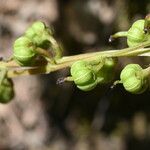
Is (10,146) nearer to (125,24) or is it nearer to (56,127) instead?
(56,127)

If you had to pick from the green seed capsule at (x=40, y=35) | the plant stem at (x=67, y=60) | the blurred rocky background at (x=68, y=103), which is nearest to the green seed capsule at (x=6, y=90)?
the plant stem at (x=67, y=60)

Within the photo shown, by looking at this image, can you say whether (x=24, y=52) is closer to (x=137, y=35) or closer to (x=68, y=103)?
(x=137, y=35)

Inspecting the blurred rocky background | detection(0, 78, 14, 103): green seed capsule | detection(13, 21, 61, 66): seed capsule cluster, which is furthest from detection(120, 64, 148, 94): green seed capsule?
the blurred rocky background

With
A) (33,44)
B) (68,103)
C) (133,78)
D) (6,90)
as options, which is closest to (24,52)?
(33,44)

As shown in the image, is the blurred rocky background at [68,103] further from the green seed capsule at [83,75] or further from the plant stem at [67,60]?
the green seed capsule at [83,75]

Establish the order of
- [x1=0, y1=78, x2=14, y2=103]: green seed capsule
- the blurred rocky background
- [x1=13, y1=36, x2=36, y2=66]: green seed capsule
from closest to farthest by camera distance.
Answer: [x1=13, y1=36, x2=36, y2=66]: green seed capsule, [x1=0, y1=78, x2=14, y2=103]: green seed capsule, the blurred rocky background

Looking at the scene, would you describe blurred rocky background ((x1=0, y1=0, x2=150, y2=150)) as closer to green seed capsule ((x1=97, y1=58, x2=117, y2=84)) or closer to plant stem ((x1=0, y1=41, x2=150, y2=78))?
plant stem ((x1=0, y1=41, x2=150, y2=78))
